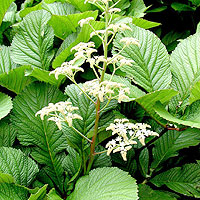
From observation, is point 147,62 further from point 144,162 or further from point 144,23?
point 144,162

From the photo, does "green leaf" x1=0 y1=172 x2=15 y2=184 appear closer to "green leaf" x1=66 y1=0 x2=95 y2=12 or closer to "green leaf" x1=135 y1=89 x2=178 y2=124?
"green leaf" x1=135 y1=89 x2=178 y2=124

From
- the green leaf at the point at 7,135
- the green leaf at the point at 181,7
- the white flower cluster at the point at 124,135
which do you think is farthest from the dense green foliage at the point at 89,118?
the green leaf at the point at 181,7

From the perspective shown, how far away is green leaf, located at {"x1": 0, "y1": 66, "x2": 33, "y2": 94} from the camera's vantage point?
105 centimetres

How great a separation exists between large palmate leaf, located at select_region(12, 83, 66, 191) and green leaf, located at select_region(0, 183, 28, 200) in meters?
0.15

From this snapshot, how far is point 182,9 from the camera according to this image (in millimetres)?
1418

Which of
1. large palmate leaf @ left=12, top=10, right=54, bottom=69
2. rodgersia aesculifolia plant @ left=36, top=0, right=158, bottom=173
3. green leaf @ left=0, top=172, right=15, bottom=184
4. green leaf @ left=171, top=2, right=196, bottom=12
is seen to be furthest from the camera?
green leaf @ left=171, top=2, right=196, bottom=12

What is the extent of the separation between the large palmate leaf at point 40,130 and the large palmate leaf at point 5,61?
19cm

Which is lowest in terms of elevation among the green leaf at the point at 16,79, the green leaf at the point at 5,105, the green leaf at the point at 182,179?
the green leaf at the point at 182,179

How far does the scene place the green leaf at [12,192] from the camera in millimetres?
861

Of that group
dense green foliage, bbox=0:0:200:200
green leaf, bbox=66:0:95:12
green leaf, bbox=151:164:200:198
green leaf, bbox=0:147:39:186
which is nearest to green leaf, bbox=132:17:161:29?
dense green foliage, bbox=0:0:200:200

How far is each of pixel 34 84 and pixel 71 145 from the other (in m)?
0.28

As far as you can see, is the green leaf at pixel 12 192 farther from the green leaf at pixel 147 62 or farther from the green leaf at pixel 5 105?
the green leaf at pixel 147 62

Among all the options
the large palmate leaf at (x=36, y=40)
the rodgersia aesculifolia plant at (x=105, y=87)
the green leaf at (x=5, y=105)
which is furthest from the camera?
the large palmate leaf at (x=36, y=40)

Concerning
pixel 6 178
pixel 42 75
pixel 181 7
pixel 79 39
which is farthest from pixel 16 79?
pixel 181 7
